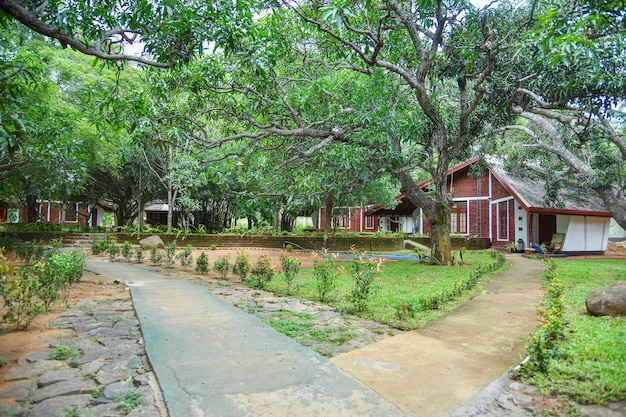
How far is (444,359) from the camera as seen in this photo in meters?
3.91

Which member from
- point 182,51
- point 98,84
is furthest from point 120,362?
point 98,84

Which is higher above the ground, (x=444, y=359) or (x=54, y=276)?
(x=54, y=276)

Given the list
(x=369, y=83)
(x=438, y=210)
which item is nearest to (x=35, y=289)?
(x=369, y=83)

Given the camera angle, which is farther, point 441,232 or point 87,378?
point 441,232

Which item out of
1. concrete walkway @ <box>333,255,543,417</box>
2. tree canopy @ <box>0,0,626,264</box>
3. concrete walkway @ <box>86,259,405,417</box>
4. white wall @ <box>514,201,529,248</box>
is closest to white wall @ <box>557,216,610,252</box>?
white wall @ <box>514,201,529,248</box>

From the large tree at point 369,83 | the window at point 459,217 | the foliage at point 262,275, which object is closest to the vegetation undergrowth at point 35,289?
the foliage at point 262,275

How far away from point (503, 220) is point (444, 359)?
21.1 metres

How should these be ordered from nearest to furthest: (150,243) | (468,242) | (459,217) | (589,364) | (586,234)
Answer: (589,364)
(150,243)
(586,234)
(468,242)
(459,217)

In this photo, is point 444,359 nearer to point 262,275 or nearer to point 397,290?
point 397,290

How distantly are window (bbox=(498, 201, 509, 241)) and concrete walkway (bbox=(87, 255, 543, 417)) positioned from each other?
18068 mm

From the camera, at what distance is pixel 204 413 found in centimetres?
269

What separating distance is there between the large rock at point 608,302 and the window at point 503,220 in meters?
17.5

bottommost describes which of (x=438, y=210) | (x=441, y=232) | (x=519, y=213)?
(x=441, y=232)

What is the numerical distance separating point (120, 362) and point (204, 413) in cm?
147
